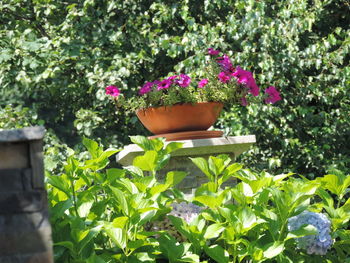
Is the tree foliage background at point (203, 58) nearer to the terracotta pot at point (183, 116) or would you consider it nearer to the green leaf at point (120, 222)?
the terracotta pot at point (183, 116)

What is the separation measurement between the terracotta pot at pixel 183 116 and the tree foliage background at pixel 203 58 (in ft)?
6.79

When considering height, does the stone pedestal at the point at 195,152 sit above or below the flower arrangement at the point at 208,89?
below

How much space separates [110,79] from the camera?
16.7ft

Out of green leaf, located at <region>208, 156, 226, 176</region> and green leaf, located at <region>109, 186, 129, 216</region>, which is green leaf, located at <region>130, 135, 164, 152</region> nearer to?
green leaf, located at <region>208, 156, 226, 176</region>

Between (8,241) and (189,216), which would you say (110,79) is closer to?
(189,216)

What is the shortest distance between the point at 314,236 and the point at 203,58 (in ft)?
9.80

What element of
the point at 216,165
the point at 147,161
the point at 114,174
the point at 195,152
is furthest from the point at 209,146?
the point at 114,174

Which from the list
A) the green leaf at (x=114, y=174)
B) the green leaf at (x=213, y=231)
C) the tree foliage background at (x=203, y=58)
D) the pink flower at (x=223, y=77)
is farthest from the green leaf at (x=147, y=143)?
the tree foliage background at (x=203, y=58)

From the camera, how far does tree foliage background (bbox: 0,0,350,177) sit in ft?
16.6

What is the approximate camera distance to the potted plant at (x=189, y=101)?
284cm

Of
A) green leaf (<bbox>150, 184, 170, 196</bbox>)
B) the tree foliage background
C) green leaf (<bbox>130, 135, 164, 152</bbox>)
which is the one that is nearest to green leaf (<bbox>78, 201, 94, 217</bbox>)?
green leaf (<bbox>150, 184, 170, 196</bbox>)

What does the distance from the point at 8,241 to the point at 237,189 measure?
115cm

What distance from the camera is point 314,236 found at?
2.20 metres

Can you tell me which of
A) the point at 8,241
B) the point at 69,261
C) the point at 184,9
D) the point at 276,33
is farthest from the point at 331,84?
the point at 8,241
